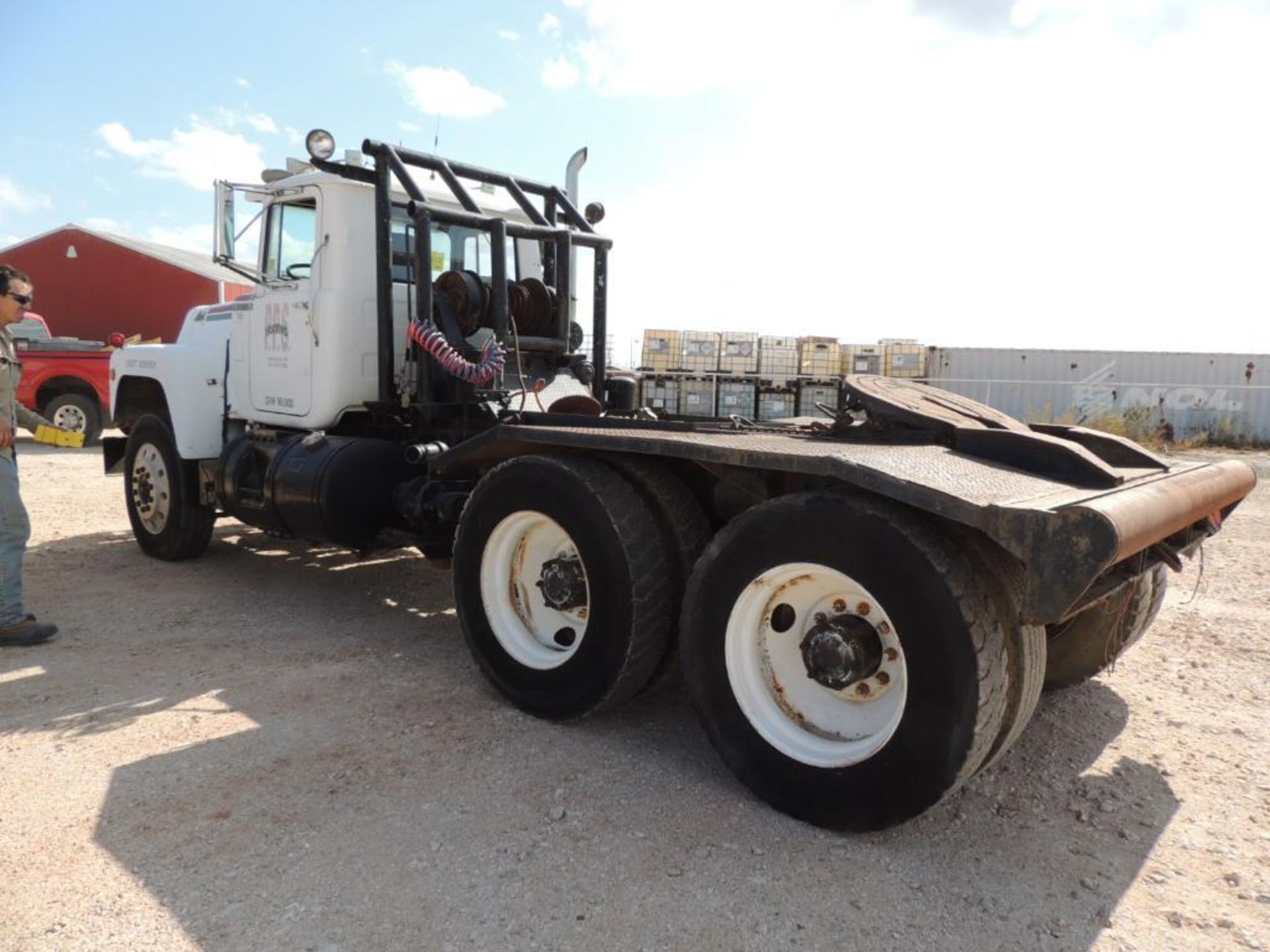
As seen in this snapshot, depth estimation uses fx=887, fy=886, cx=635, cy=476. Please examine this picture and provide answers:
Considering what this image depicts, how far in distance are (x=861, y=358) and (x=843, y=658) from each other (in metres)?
17.9

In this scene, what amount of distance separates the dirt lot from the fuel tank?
848 mm

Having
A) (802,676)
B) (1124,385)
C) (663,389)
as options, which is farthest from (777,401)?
(802,676)

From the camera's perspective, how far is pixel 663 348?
19.7m

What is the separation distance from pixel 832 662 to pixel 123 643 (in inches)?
160

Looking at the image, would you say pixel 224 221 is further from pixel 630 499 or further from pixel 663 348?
pixel 663 348

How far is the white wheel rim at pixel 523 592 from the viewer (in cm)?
408

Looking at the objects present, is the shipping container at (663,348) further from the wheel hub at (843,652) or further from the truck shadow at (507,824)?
the wheel hub at (843,652)

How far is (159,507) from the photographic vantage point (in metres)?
6.92

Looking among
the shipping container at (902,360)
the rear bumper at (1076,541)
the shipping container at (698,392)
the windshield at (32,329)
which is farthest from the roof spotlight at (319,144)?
the shipping container at (902,360)

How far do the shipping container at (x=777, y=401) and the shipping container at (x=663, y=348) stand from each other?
6.74ft

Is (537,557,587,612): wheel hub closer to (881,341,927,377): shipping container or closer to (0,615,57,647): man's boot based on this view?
(0,615,57,647): man's boot

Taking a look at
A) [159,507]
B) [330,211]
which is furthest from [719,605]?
[159,507]

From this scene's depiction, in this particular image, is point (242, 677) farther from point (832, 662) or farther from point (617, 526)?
point (832, 662)

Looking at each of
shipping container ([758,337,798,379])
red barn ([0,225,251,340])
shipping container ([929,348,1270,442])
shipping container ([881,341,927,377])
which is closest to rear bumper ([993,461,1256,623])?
→ shipping container ([758,337,798,379])
